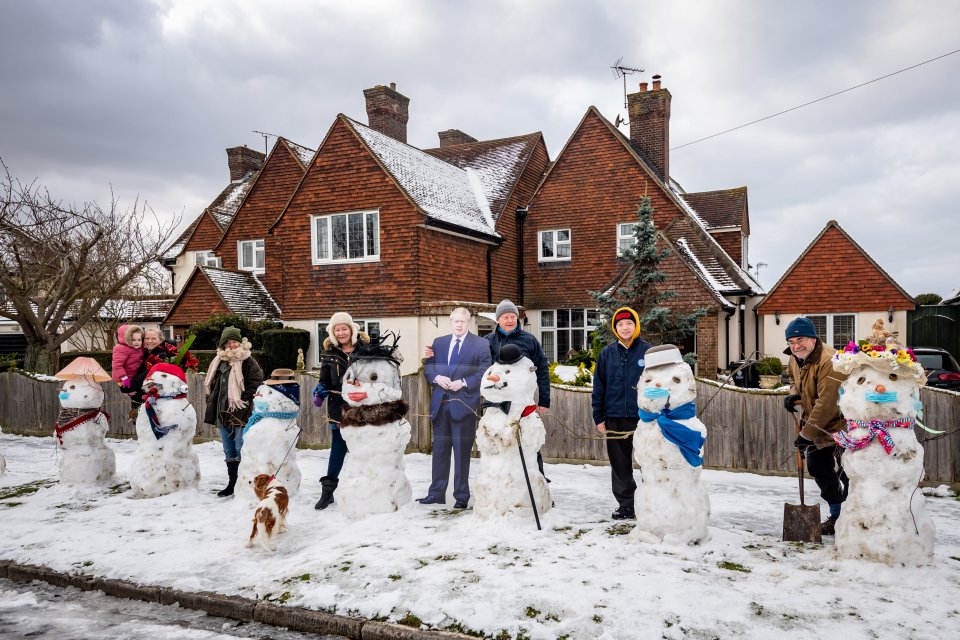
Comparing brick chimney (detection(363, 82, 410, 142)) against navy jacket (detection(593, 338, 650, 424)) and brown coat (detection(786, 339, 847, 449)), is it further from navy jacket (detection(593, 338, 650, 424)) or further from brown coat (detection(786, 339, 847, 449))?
brown coat (detection(786, 339, 847, 449))

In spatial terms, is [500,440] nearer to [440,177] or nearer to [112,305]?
[440,177]

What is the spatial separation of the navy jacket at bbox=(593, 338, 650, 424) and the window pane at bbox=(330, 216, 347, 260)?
13.8m

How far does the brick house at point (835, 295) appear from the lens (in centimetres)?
1733

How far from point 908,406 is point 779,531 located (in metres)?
1.75

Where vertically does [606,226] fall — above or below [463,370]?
above

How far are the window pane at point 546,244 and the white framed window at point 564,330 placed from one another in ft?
6.00

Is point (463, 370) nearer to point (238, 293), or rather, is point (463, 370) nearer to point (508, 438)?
point (508, 438)

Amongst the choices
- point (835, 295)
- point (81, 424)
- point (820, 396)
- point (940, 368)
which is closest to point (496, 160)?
point (835, 295)

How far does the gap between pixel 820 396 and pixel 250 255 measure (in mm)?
21241

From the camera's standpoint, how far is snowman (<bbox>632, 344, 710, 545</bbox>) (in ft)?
17.4

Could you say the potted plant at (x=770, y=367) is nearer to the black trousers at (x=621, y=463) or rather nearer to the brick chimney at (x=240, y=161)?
the black trousers at (x=621, y=463)

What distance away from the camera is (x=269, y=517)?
5.66 m

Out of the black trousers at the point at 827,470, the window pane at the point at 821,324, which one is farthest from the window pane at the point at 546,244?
the black trousers at the point at 827,470

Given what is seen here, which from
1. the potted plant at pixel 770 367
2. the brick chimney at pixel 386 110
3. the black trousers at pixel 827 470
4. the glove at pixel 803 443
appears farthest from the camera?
the brick chimney at pixel 386 110
